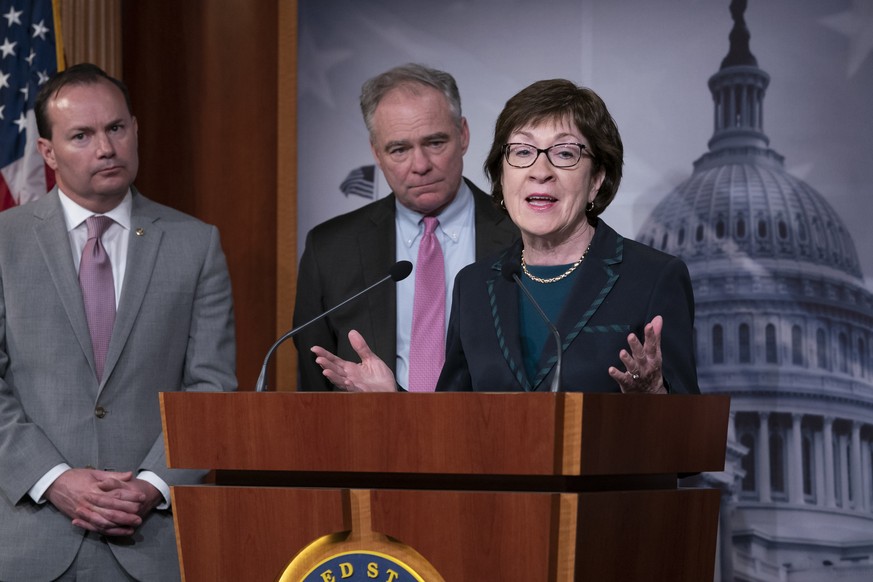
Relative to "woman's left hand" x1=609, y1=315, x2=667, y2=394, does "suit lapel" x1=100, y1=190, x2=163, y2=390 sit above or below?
above

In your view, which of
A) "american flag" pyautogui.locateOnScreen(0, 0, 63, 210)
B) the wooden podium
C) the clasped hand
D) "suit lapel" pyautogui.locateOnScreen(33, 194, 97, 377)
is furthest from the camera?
"american flag" pyautogui.locateOnScreen(0, 0, 63, 210)

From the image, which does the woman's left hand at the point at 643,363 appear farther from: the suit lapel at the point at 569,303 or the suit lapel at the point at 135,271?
the suit lapel at the point at 135,271

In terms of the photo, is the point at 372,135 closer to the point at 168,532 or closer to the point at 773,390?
the point at 168,532

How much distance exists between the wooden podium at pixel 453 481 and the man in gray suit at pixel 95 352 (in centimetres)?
100

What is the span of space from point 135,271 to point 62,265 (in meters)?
0.19

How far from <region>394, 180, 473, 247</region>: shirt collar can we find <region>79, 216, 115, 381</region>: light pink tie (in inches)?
33.1

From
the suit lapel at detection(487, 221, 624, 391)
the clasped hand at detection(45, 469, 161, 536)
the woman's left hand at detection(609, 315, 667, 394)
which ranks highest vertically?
the suit lapel at detection(487, 221, 624, 391)

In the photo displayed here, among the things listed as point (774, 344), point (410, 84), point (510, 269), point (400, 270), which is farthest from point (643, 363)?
point (774, 344)

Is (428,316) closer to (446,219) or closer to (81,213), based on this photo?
(446,219)

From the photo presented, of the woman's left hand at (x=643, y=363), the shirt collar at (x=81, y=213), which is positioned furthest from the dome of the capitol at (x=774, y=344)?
the woman's left hand at (x=643, y=363)

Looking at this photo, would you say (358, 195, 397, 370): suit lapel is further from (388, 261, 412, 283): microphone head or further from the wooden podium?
the wooden podium

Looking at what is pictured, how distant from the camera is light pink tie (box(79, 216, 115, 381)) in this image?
3.06 meters

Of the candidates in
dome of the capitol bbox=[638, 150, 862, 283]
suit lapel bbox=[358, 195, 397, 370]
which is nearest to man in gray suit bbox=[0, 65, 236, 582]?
suit lapel bbox=[358, 195, 397, 370]

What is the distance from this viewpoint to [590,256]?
242cm
